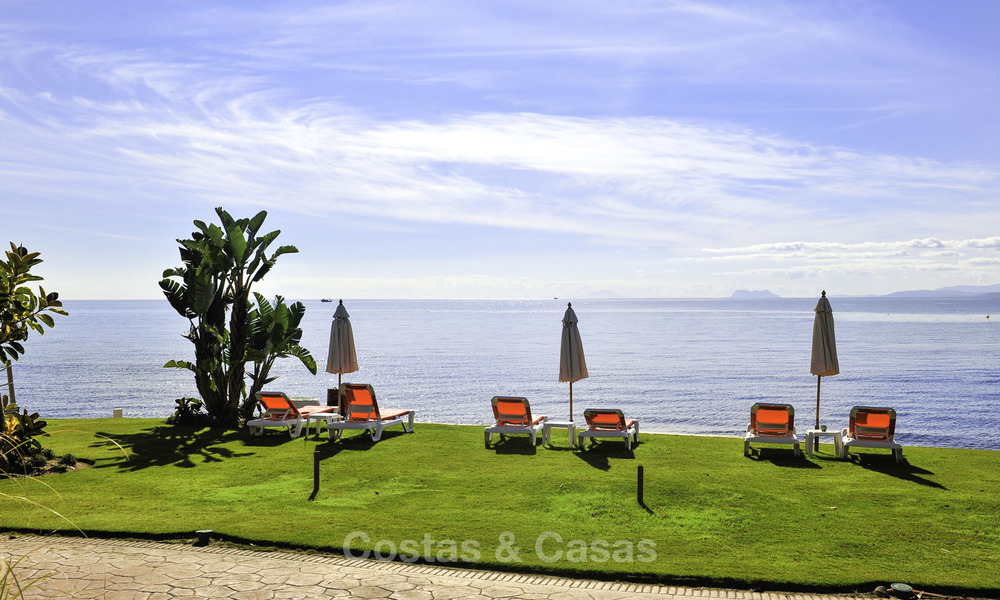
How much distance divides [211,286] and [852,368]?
42967 mm

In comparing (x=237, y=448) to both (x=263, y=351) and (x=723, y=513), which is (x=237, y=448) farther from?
(x=723, y=513)

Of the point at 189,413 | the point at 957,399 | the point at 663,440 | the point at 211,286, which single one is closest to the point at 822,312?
the point at 663,440

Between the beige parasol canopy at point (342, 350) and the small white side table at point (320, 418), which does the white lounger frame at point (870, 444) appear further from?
the beige parasol canopy at point (342, 350)

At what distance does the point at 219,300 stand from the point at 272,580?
34.0 ft

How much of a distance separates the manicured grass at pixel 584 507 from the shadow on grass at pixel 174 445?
0.09 m

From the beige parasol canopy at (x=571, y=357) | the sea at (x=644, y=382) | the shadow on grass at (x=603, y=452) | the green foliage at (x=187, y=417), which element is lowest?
the sea at (x=644, y=382)

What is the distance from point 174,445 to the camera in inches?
530

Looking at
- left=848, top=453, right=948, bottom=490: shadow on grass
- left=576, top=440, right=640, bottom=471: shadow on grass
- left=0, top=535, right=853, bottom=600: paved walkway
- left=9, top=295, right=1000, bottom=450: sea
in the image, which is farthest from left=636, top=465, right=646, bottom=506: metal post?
left=9, top=295, right=1000, bottom=450: sea

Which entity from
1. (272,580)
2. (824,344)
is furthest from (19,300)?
(824,344)

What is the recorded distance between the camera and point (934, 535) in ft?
25.7

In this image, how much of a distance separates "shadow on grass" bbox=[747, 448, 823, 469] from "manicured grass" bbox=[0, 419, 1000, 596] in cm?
6

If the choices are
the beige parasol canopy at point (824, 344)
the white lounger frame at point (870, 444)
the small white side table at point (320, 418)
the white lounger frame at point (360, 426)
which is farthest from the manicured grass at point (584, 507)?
the beige parasol canopy at point (824, 344)

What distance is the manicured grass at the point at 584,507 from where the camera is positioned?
23.4 feet

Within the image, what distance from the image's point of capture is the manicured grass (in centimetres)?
714
